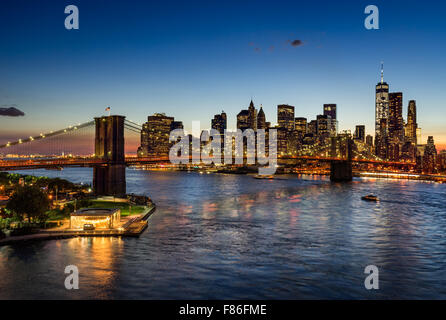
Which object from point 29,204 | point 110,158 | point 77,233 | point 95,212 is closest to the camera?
point 77,233

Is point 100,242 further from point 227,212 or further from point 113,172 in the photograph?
point 113,172

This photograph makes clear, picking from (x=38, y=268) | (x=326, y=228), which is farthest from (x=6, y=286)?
(x=326, y=228)

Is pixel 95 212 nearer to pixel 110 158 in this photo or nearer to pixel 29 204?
pixel 29 204

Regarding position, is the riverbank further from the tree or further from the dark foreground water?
the tree

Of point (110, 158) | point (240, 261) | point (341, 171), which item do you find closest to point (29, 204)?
point (240, 261)

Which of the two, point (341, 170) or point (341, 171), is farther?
point (341, 170)
